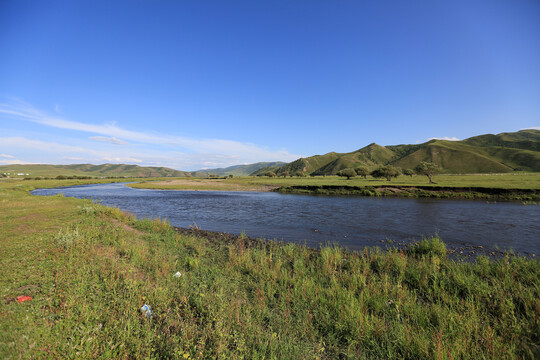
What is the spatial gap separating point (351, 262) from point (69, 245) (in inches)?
561

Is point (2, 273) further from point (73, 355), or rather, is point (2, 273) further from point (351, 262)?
point (351, 262)

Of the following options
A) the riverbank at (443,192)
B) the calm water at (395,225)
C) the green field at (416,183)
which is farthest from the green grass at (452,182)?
the calm water at (395,225)

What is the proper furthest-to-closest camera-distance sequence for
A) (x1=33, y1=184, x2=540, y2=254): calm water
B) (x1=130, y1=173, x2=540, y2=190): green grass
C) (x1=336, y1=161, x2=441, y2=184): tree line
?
1. (x1=336, y1=161, x2=441, y2=184): tree line
2. (x1=130, y1=173, x2=540, y2=190): green grass
3. (x1=33, y1=184, x2=540, y2=254): calm water

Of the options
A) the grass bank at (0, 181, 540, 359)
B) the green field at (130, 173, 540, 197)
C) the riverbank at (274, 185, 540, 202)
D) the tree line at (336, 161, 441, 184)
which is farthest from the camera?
the tree line at (336, 161, 441, 184)

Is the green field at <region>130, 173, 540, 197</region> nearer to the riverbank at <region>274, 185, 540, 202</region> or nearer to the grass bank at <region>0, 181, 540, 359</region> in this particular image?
the riverbank at <region>274, 185, 540, 202</region>

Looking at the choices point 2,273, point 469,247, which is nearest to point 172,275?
point 2,273

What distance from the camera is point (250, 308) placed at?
22.5 ft

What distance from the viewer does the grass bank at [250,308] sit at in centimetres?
493

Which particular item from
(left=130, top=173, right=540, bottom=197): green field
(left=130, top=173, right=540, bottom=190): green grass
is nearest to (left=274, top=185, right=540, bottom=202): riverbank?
(left=130, top=173, right=540, bottom=197): green field

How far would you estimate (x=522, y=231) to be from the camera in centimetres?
1930

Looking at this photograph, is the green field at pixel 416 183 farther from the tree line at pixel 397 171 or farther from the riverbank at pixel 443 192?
the tree line at pixel 397 171

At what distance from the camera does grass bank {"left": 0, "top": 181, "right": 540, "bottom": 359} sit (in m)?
4.93

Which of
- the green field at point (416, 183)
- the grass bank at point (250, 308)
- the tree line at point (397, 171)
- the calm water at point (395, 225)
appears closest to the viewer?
the grass bank at point (250, 308)

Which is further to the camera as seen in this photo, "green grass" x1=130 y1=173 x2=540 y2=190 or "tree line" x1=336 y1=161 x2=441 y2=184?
"tree line" x1=336 y1=161 x2=441 y2=184
